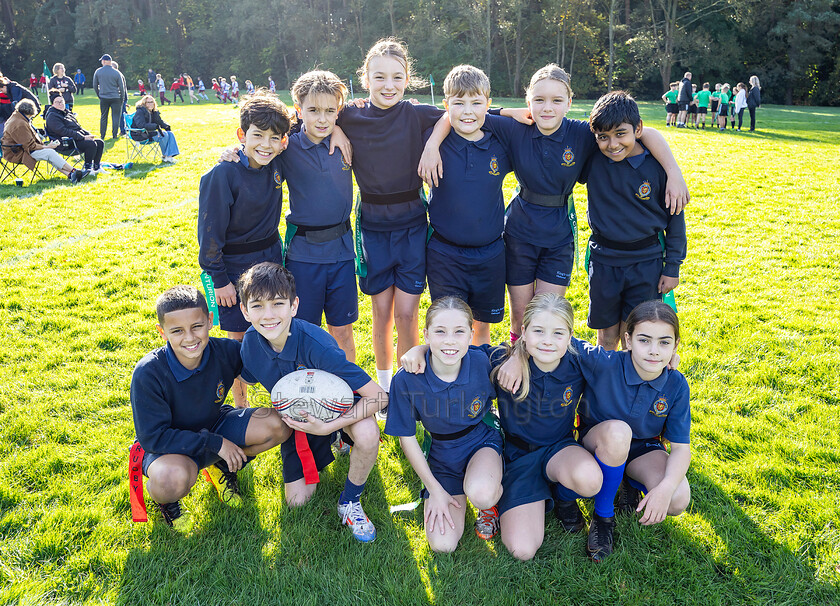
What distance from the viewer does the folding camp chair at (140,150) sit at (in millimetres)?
11008

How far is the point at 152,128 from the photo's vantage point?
10977 millimetres

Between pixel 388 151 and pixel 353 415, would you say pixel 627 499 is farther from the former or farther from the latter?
pixel 388 151

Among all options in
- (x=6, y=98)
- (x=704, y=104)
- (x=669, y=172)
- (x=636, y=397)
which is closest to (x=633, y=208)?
→ (x=669, y=172)

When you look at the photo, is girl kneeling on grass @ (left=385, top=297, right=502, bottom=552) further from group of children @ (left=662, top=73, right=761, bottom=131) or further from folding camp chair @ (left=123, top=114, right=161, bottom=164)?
group of children @ (left=662, top=73, right=761, bottom=131)

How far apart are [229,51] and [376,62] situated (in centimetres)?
4997

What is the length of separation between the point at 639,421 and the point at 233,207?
7.52ft

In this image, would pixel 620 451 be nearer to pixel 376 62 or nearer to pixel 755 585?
pixel 755 585

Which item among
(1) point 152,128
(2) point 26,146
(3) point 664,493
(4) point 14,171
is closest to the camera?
(3) point 664,493

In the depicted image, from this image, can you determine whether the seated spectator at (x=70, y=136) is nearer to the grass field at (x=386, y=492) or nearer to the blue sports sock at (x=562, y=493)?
the grass field at (x=386, y=492)

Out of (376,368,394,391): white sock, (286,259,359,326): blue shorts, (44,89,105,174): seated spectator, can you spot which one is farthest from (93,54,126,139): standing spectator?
(376,368,394,391): white sock

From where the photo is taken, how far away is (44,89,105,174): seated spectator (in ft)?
31.5

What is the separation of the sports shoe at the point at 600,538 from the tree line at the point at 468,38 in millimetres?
36016

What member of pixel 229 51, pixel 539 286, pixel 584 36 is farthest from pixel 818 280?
pixel 229 51

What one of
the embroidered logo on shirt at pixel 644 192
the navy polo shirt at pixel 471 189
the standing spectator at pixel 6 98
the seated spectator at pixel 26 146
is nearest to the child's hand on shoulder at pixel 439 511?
the navy polo shirt at pixel 471 189
